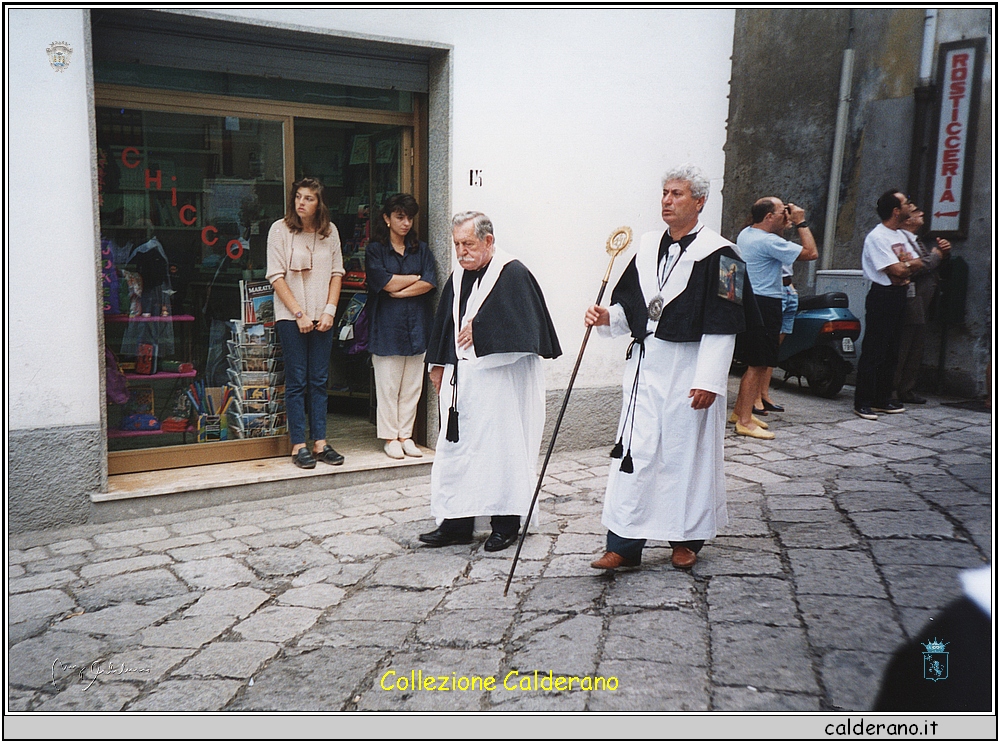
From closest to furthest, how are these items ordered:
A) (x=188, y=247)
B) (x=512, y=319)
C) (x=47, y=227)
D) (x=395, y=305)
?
1. (x=512, y=319)
2. (x=47, y=227)
3. (x=188, y=247)
4. (x=395, y=305)

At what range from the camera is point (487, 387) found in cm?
463

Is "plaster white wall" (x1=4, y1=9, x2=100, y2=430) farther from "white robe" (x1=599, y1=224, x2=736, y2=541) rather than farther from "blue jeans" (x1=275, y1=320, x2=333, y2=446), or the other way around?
"white robe" (x1=599, y1=224, x2=736, y2=541)

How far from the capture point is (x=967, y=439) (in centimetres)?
679

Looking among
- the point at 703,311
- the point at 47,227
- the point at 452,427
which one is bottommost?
the point at 452,427

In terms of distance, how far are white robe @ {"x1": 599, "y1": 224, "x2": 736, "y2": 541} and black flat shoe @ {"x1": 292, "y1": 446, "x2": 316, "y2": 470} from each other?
2480mm

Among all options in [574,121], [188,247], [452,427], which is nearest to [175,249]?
[188,247]

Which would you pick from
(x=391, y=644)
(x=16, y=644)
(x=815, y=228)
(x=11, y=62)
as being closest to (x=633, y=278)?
(x=391, y=644)

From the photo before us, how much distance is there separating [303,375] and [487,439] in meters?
1.90

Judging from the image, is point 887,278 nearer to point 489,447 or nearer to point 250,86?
point 489,447

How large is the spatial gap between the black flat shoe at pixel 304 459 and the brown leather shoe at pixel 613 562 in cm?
239

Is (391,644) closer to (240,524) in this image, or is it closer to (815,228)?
(240,524)

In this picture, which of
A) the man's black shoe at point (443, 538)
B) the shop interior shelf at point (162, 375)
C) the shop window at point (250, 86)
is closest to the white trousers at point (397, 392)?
the shop interior shelf at point (162, 375)

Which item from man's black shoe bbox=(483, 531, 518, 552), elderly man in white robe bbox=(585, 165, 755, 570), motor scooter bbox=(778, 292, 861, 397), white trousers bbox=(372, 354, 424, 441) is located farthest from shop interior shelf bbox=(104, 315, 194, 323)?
motor scooter bbox=(778, 292, 861, 397)
